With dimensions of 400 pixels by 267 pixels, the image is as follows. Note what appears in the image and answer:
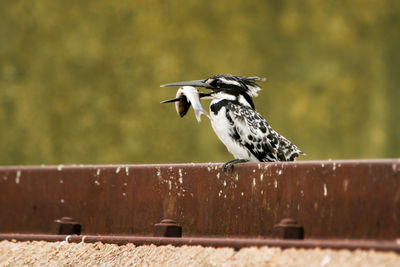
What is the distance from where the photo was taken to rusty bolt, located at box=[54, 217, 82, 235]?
557 centimetres

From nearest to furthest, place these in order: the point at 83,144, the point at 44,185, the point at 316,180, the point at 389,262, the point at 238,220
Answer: the point at 389,262 < the point at 316,180 < the point at 238,220 < the point at 44,185 < the point at 83,144

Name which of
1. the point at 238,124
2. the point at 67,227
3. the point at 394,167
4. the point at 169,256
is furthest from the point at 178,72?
the point at 394,167

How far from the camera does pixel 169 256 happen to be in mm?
4602

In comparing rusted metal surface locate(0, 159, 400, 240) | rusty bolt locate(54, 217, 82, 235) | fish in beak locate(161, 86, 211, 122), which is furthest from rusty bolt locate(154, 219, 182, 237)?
fish in beak locate(161, 86, 211, 122)

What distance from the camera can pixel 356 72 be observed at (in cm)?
1238

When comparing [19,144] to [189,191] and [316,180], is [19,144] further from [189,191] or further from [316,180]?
[316,180]

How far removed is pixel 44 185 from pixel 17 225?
15.4 inches

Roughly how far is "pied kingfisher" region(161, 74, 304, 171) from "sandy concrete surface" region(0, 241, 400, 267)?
1.48 metres

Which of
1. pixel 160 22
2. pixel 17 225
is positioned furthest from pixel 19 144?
pixel 17 225

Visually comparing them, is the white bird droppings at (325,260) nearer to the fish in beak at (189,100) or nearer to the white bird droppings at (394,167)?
the white bird droppings at (394,167)

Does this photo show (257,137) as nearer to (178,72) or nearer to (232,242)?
(232,242)

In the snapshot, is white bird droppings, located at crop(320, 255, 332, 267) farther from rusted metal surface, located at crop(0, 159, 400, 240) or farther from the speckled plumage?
the speckled plumage

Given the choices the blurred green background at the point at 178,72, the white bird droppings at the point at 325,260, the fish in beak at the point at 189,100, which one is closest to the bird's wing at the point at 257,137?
the fish in beak at the point at 189,100

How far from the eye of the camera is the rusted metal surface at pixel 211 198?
13.4 feet
